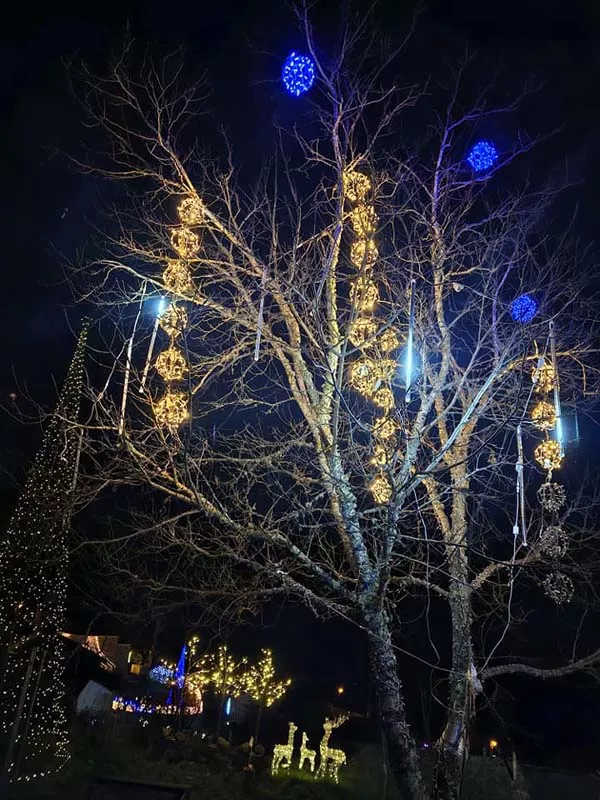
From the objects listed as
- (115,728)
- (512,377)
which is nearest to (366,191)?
(512,377)

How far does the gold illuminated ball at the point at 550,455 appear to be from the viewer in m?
6.97

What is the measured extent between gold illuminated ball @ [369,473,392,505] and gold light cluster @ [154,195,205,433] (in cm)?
203

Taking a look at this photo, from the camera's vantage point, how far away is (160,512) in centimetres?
855

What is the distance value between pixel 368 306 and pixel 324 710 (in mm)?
25032

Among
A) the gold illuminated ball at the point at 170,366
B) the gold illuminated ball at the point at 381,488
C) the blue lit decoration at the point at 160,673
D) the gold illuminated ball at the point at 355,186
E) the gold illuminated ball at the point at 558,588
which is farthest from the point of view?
A: the blue lit decoration at the point at 160,673

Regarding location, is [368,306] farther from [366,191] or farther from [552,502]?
[552,502]

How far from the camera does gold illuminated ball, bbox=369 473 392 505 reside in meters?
6.39

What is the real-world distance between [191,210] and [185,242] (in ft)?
1.30

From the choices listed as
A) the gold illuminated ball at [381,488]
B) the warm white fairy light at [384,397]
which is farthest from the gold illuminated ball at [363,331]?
the gold illuminated ball at [381,488]

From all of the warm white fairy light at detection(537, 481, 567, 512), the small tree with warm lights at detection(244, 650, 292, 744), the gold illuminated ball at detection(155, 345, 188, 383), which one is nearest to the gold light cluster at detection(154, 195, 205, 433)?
the gold illuminated ball at detection(155, 345, 188, 383)

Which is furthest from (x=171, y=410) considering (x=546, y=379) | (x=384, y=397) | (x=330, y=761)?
(x=330, y=761)

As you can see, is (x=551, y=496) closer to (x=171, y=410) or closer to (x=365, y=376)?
(x=365, y=376)

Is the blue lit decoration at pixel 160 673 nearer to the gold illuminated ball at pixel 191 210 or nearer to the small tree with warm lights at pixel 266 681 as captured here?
the small tree with warm lights at pixel 266 681

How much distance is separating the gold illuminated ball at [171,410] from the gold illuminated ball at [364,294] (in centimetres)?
195
